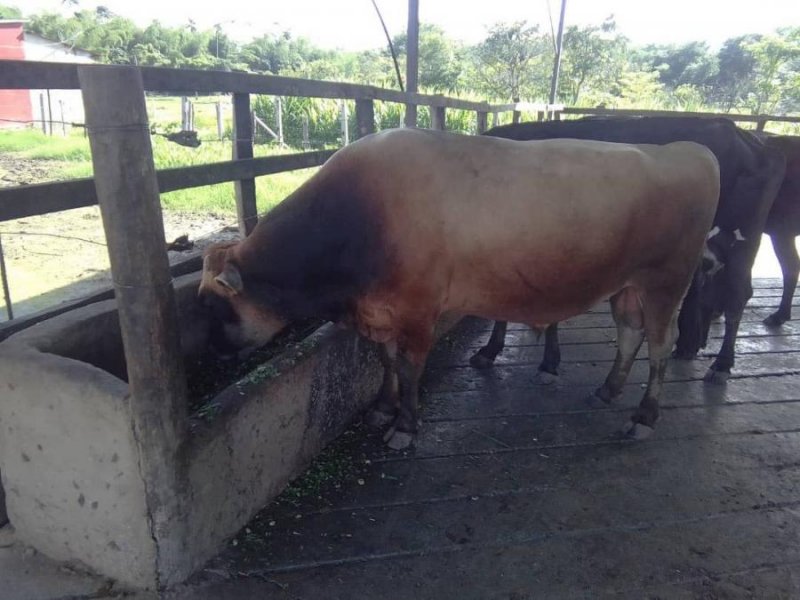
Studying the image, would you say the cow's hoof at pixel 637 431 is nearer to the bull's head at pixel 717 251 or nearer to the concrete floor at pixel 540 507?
the concrete floor at pixel 540 507

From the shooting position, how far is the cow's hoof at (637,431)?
378cm

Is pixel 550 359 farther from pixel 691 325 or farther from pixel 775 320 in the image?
pixel 775 320

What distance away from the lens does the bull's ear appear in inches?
121

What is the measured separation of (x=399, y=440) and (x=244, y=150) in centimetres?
190

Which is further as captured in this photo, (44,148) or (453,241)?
(44,148)

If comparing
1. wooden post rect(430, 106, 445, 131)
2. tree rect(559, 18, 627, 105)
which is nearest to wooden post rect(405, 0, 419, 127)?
wooden post rect(430, 106, 445, 131)

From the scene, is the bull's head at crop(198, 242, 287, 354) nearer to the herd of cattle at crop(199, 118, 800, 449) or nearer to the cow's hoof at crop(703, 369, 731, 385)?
the herd of cattle at crop(199, 118, 800, 449)

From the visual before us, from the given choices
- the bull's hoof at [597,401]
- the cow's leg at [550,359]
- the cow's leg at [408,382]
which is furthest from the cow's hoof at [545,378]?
the cow's leg at [408,382]

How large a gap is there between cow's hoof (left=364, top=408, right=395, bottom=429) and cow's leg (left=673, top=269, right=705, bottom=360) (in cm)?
242

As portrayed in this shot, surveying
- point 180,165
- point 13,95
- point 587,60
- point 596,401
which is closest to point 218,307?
point 596,401

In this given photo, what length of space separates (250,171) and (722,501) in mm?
3034

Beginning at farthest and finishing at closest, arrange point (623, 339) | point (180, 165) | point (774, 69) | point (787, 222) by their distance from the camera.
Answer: point (774, 69), point (180, 165), point (787, 222), point (623, 339)

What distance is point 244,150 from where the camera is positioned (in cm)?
377

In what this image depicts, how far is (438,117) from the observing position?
20.2 feet
